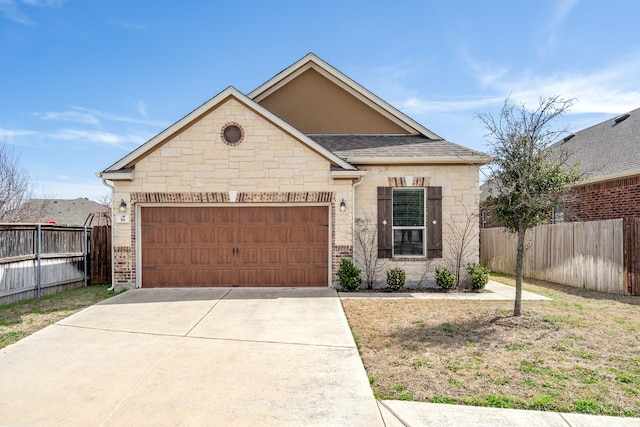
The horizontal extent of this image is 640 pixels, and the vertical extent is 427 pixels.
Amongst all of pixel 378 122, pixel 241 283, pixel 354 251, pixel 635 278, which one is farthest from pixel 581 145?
pixel 241 283

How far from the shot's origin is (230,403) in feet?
13.4

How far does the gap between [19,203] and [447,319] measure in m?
25.4

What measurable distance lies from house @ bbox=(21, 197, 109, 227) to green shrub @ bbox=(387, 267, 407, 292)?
22.1 m

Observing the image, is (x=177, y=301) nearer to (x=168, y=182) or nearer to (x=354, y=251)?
(x=168, y=182)

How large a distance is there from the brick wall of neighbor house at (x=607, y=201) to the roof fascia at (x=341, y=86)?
5509mm

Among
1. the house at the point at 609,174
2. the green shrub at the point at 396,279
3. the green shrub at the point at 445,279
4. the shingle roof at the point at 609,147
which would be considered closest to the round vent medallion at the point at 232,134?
the green shrub at the point at 396,279

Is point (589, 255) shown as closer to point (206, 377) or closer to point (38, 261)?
point (206, 377)

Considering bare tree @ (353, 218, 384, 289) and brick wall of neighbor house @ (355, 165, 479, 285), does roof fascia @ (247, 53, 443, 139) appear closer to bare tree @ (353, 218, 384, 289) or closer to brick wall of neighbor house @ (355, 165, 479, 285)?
brick wall of neighbor house @ (355, 165, 479, 285)

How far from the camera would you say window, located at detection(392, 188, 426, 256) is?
11312 mm

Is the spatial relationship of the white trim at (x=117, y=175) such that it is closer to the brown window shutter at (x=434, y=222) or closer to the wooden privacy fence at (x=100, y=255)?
the wooden privacy fence at (x=100, y=255)

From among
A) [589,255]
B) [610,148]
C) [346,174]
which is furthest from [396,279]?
[610,148]

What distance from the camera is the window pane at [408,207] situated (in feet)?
37.1

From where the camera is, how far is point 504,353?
18.2 ft

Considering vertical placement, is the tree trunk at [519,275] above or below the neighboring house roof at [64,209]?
below
